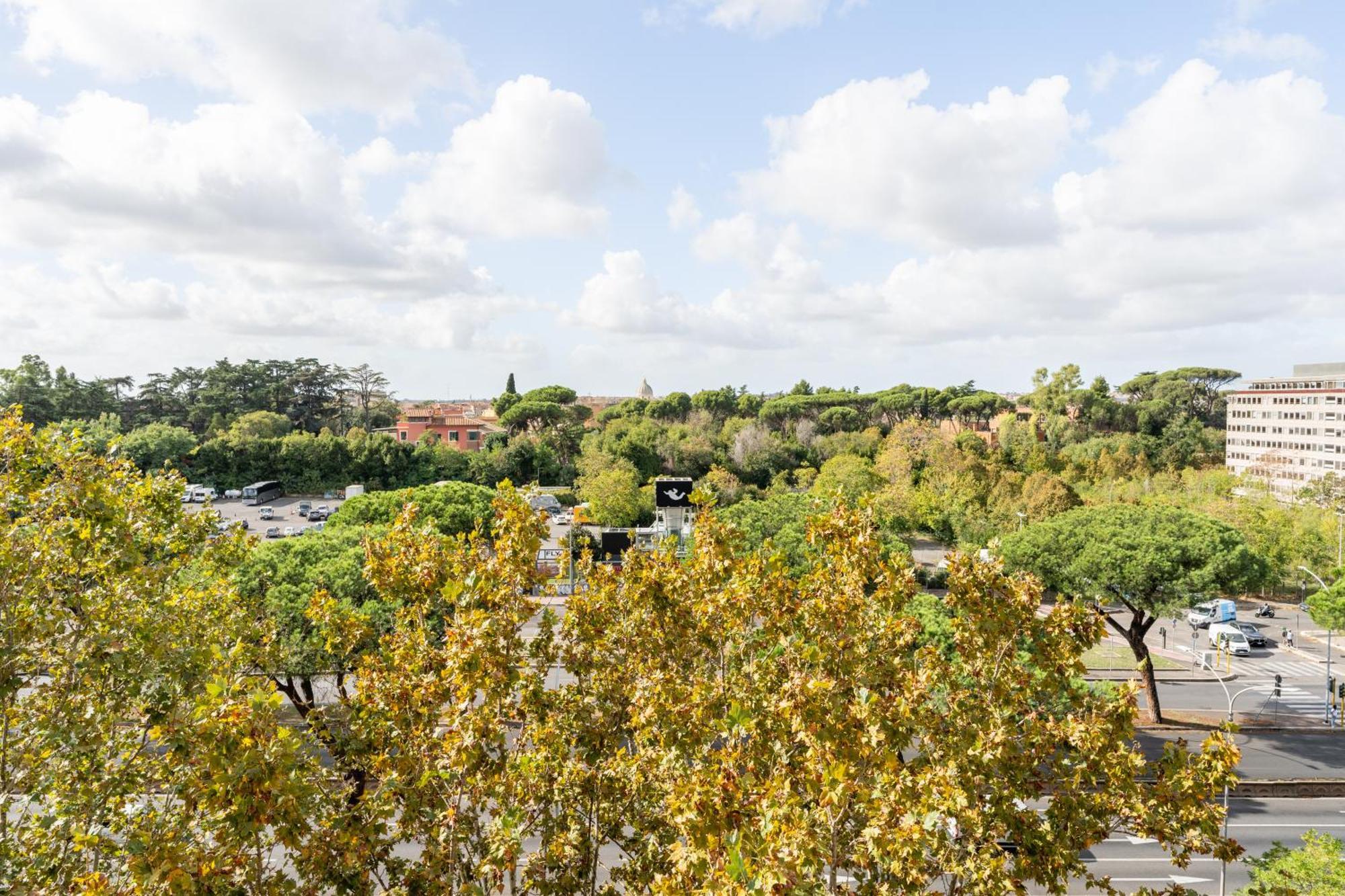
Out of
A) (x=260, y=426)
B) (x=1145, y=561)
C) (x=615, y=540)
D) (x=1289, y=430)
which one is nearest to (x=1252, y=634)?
A: (x=1145, y=561)

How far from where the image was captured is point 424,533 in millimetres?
7816

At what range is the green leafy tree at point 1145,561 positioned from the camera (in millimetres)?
23438

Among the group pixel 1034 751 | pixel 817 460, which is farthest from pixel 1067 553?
pixel 817 460

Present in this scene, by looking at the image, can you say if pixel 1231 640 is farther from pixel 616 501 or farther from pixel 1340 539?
pixel 616 501

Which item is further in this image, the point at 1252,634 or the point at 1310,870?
the point at 1252,634

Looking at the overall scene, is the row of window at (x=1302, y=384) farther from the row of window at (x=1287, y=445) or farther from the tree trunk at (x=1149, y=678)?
the tree trunk at (x=1149, y=678)

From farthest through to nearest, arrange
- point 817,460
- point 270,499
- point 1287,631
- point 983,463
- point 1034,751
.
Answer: point 817,460, point 270,499, point 983,463, point 1287,631, point 1034,751

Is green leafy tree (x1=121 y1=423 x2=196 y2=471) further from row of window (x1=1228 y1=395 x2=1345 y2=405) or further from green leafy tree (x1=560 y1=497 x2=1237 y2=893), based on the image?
row of window (x1=1228 y1=395 x2=1345 y2=405)

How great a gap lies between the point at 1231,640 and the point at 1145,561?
18.7 m

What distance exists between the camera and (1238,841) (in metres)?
18.1

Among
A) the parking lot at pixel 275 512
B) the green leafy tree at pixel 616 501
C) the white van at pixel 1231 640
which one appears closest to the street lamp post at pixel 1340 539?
the white van at pixel 1231 640

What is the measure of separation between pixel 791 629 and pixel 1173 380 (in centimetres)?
10103

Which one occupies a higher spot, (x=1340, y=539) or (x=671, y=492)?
(x=671, y=492)

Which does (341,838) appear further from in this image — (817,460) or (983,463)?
(817,460)
